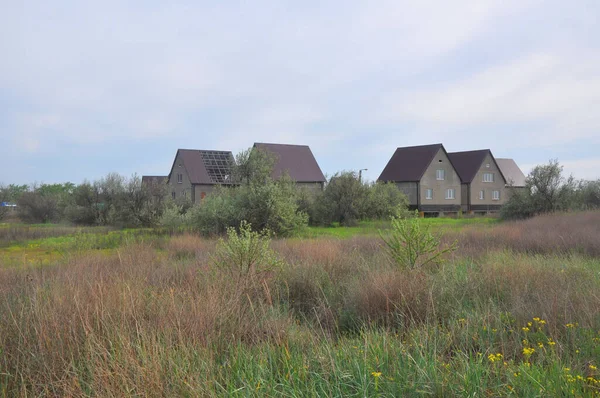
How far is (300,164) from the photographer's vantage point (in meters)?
49.4

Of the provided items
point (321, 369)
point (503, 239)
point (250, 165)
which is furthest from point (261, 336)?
point (250, 165)

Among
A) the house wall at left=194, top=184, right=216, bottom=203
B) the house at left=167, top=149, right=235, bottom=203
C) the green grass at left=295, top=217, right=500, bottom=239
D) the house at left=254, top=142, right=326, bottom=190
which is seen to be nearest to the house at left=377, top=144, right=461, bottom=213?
the house at left=254, top=142, right=326, bottom=190

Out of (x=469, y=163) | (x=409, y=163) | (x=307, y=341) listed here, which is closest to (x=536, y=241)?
(x=307, y=341)

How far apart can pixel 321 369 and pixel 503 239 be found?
12244 mm

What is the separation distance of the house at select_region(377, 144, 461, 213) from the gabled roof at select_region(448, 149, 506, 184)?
7.26ft

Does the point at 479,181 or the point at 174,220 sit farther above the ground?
the point at 479,181

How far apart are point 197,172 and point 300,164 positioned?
11.0 metres

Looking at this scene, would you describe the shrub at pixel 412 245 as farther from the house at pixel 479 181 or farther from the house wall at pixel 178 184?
the house at pixel 479 181

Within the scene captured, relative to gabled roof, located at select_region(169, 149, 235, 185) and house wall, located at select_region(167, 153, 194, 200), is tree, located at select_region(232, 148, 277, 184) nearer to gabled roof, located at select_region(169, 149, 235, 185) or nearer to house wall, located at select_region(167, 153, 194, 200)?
gabled roof, located at select_region(169, 149, 235, 185)

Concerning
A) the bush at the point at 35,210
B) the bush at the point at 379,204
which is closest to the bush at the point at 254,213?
the bush at the point at 379,204

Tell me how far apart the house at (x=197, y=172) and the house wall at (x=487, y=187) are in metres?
26.7

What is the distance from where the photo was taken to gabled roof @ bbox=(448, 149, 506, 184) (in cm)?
5003

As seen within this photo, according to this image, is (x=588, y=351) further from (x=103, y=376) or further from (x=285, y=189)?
(x=285, y=189)

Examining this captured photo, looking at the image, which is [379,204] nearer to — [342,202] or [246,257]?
[342,202]
